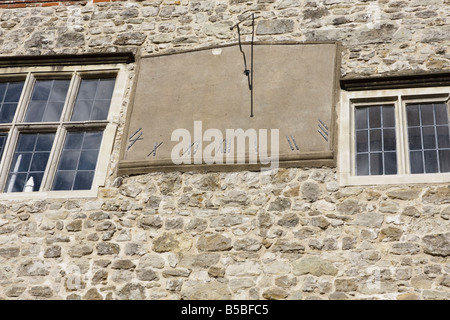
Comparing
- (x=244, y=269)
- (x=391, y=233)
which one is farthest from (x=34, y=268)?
(x=391, y=233)

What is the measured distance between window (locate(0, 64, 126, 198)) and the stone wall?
0.94 feet

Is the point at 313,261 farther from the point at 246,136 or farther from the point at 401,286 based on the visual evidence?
the point at 246,136

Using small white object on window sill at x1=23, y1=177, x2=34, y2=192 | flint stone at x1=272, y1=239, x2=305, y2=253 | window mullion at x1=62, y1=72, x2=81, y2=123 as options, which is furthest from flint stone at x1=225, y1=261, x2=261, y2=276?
window mullion at x1=62, y1=72, x2=81, y2=123

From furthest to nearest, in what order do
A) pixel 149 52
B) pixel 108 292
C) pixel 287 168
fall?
pixel 149 52 → pixel 287 168 → pixel 108 292

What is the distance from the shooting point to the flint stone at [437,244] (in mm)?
6211

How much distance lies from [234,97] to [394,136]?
6.54 feet

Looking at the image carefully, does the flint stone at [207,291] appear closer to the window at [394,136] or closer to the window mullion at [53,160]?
the window at [394,136]

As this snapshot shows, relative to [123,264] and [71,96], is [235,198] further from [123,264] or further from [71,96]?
[71,96]

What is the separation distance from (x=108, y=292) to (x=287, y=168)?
7.92 ft

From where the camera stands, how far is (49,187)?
740 centimetres

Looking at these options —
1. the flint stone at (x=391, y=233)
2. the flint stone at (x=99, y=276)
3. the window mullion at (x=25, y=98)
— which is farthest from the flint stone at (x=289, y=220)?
the window mullion at (x=25, y=98)

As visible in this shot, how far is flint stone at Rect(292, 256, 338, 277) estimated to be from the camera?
6.30m

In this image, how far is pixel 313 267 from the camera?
250 inches
